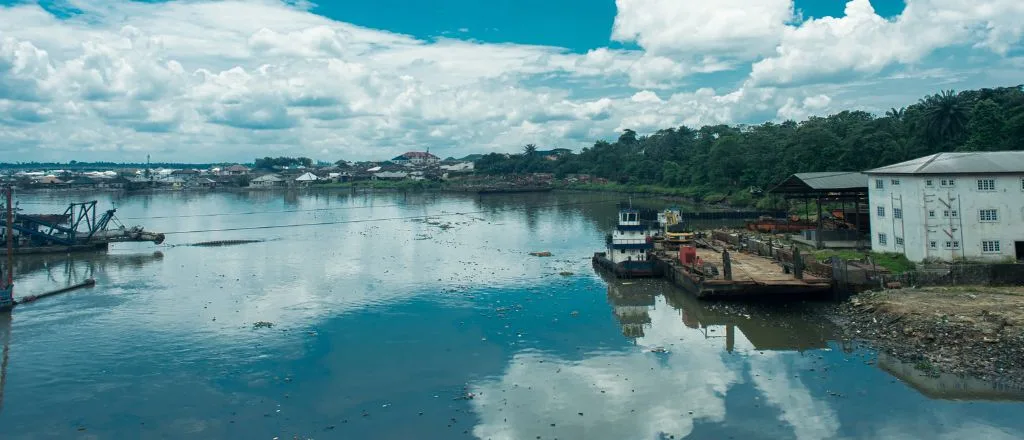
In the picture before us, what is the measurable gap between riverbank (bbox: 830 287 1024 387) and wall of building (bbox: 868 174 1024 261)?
3457mm

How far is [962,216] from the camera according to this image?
30.0 metres

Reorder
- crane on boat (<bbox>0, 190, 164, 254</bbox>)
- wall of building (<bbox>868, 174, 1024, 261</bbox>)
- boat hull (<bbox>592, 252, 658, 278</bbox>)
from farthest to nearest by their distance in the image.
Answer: crane on boat (<bbox>0, 190, 164, 254</bbox>) → boat hull (<bbox>592, 252, 658, 278</bbox>) → wall of building (<bbox>868, 174, 1024, 261</bbox>)

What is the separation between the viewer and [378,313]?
102 feet

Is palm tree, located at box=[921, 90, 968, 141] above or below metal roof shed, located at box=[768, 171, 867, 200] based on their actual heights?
above

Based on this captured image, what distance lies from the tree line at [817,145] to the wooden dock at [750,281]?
3737cm

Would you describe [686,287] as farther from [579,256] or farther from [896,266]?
[579,256]

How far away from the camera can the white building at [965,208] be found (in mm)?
29516

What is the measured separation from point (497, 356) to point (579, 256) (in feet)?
83.4

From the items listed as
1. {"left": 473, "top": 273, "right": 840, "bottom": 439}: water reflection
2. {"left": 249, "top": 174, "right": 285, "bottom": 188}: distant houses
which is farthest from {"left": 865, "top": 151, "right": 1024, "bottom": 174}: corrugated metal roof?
{"left": 249, "top": 174, "right": 285, "bottom": 188}: distant houses

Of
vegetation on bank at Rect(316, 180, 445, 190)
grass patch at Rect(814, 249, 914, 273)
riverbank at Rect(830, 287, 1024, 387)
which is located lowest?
riverbank at Rect(830, 287, 1024, 387)

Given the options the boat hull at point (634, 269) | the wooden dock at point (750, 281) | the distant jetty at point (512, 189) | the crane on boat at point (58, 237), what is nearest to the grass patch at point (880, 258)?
the wooden dock at point (750, 281)

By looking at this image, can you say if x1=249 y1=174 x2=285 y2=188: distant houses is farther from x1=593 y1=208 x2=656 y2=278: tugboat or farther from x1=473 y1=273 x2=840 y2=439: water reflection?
x1=473 y1=273 x2=840 y2=439: water reflection

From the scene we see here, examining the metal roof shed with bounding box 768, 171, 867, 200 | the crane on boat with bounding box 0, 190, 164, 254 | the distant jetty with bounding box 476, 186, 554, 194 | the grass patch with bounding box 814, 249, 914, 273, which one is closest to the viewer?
the grass patch with bounding box 814, 249, 914, 273

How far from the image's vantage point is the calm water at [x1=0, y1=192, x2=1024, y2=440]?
17922 millimetres
